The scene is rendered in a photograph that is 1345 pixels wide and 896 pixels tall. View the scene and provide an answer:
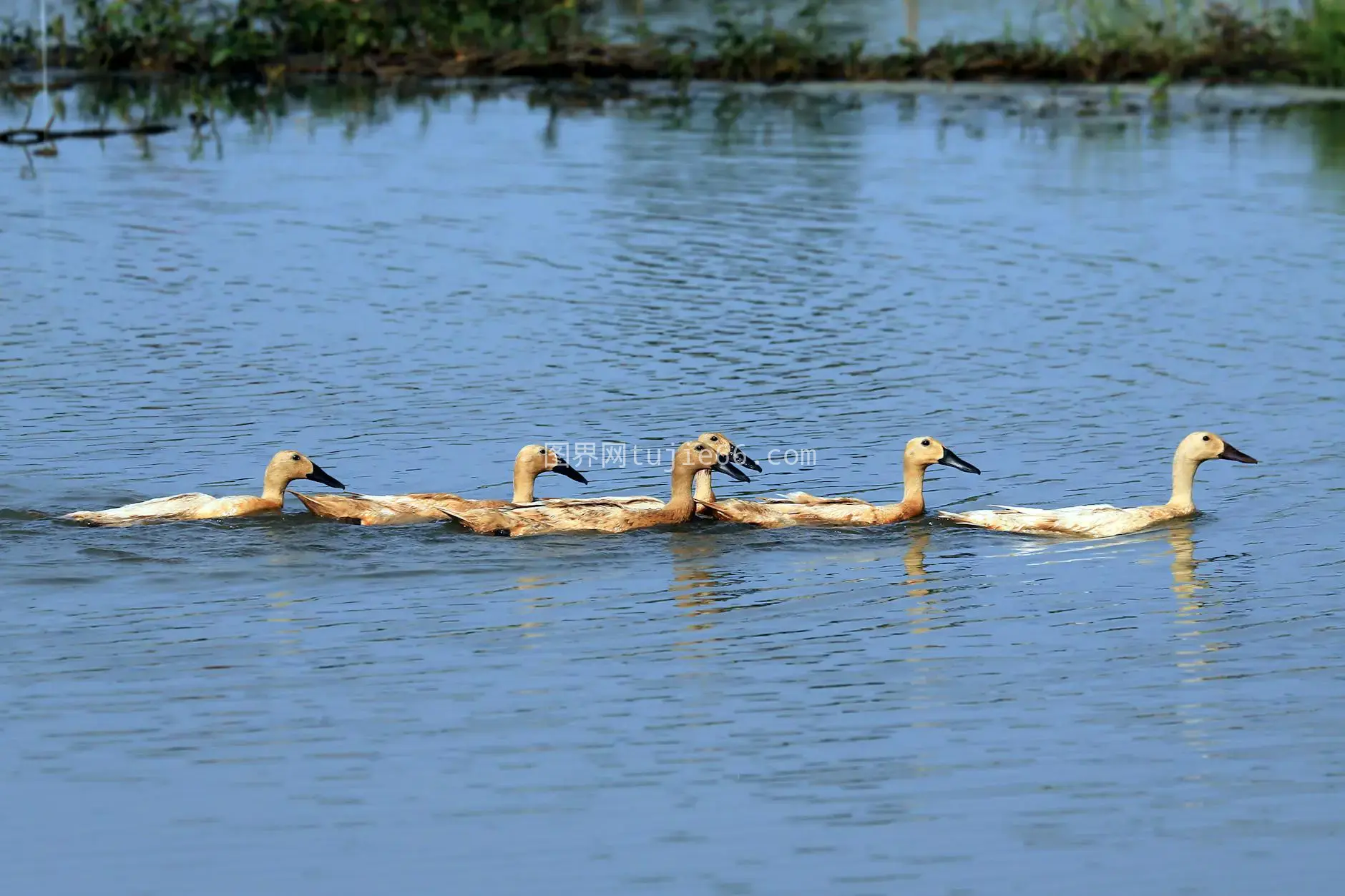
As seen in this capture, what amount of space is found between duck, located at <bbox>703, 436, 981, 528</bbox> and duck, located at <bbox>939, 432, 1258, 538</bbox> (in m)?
0.27

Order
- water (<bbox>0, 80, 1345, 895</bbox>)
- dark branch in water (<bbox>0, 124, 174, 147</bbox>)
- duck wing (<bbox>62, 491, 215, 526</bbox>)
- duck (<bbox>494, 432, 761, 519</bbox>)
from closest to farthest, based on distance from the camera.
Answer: water (<bbox>0, 80, 1345, 895</bbox>) → duck wing (<bbox>62, 491, 215, 526</bbox>) → duck (<bbox>494, 432, 761, 519</bbox>) → dark branch in water (<bbox>0, 124, 174, 147</bbox>)

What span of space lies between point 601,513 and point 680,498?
0.60 meters

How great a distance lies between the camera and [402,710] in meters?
11.6

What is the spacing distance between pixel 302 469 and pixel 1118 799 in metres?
7.17

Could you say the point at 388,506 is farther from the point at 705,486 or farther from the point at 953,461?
the point at 953,461

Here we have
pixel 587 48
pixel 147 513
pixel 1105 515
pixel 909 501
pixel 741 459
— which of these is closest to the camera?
pixel 147 513

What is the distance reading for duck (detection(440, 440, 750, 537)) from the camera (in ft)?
50.4

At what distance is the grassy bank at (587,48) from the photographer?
43094mm

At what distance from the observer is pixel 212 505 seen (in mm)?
15508

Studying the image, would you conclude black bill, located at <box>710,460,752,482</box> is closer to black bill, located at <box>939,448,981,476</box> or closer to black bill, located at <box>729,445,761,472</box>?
black bill, located at <box>729,445,761,472</box>

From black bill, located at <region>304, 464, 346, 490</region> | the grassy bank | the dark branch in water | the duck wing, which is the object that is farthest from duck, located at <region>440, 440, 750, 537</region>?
the grassy bank

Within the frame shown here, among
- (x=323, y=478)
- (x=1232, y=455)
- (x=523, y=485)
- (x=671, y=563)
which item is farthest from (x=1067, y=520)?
(x=323, y=478)

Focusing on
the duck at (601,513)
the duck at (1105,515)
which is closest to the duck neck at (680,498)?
the duck at (601,513)

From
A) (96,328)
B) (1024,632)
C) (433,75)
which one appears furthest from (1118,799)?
(433,75)
